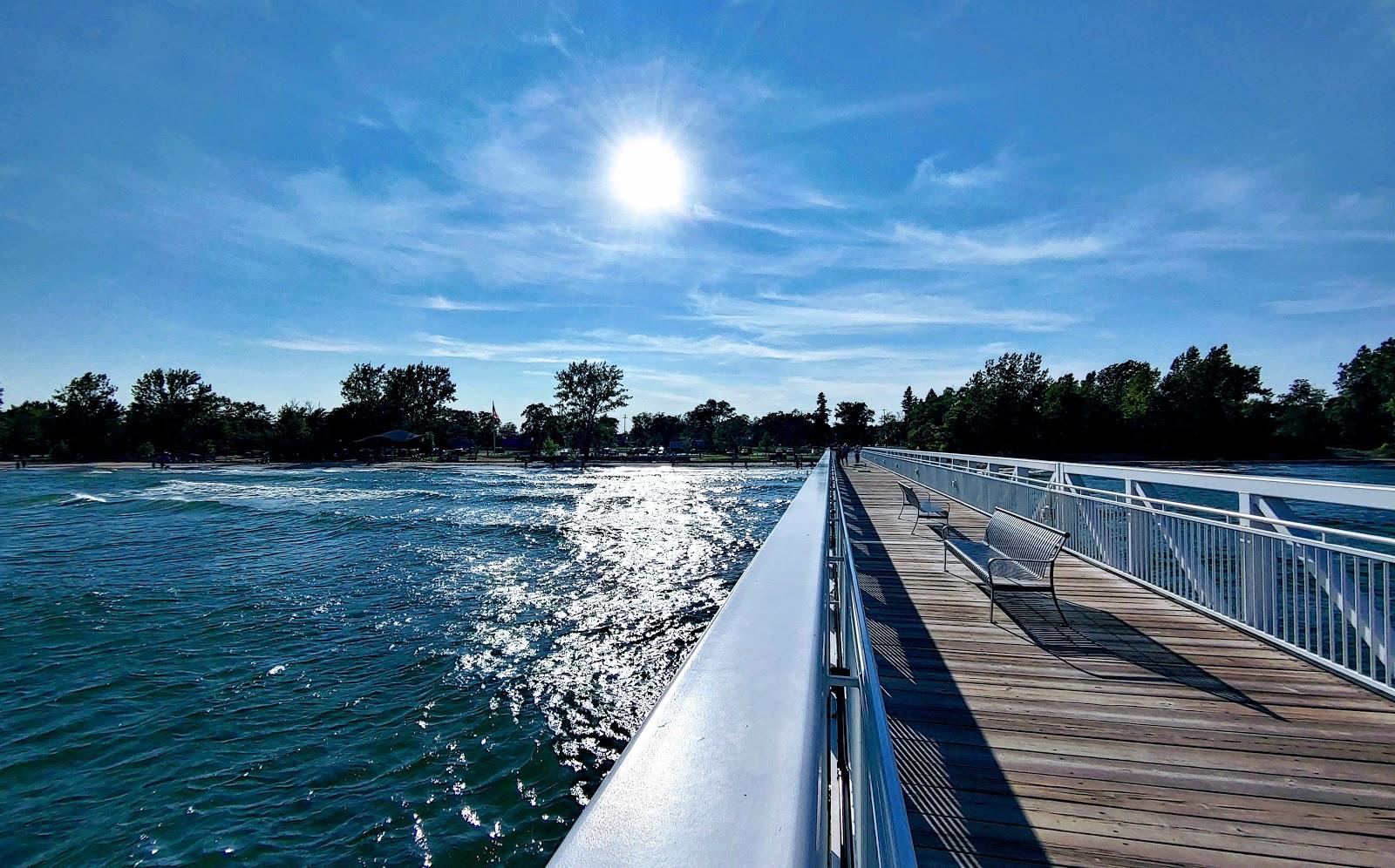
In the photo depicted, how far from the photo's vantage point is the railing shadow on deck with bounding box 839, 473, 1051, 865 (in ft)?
8.18

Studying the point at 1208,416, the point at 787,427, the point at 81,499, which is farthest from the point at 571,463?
the point at 1208,416

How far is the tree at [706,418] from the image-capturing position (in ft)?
337

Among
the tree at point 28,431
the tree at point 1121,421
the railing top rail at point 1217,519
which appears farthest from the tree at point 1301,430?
the tree at point 28,431

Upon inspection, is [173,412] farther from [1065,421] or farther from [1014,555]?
[1065,421]

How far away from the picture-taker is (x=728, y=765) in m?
0.78

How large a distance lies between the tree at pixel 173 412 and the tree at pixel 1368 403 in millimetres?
140107

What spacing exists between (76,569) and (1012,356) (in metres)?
80.8

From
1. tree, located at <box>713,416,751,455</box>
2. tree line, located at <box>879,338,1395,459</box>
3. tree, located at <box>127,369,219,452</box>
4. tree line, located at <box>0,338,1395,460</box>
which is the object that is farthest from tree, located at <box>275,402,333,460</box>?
tree line, located at <box>879,338,1395,459</box>

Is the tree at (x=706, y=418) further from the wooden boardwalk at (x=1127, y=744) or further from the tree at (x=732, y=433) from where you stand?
the wooden boardwalk at (x=1127, y=744)

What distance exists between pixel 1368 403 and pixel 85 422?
507 feet

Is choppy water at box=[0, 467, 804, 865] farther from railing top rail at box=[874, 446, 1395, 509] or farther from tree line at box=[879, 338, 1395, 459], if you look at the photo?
tree line at box=[879, 338, 1395, 459]

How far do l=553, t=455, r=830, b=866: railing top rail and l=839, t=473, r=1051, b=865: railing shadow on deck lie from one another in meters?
1.99

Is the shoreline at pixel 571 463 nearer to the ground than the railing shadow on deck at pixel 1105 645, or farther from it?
nearer to the ground

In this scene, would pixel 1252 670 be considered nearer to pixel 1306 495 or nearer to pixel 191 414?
pixel 1306 495
